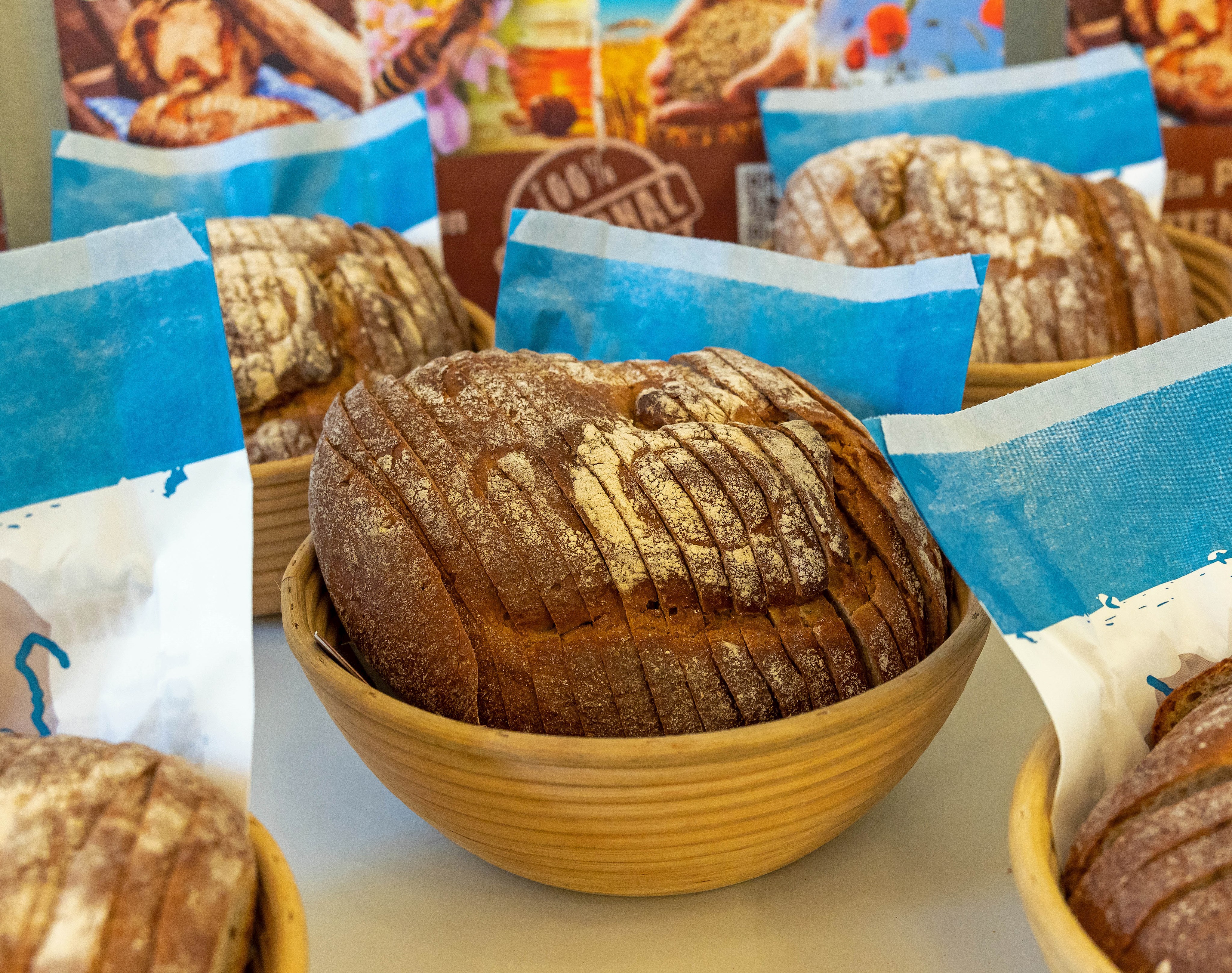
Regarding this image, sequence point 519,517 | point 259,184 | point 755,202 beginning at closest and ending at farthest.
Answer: point 519,517, point 259,184, point 755,202

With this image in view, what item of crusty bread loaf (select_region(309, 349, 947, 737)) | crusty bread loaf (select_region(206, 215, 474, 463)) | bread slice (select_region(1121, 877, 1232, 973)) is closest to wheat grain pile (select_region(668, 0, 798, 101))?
crusty bread loaf (select_region(206, 215, 474, 463))

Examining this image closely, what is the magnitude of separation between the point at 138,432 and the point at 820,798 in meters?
0.45

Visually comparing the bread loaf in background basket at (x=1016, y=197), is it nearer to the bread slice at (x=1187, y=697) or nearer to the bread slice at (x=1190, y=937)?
the bread slice at (x=1187, y=697)

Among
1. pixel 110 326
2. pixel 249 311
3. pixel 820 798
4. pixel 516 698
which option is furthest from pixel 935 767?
pixel 249 311

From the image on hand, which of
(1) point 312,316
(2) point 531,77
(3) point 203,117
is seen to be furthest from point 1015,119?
(3) point 203,117

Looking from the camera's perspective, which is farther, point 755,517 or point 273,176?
point 273,176

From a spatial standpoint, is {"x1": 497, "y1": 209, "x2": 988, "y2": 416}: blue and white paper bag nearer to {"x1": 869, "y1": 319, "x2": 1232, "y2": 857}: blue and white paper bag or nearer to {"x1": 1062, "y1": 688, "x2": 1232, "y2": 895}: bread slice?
{"x1": 869, "y1": 319, "x2": 1232, "y2": 857}: blue and white paper bag

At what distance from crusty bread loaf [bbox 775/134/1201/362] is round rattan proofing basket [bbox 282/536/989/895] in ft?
2.08

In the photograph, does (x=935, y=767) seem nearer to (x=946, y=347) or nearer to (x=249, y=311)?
(x=946, y=347)

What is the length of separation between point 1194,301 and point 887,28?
0.54 meters

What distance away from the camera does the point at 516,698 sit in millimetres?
623

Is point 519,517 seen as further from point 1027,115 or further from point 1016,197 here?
point 1027,115

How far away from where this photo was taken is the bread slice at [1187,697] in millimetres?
565

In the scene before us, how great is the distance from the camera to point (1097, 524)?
581 mm
